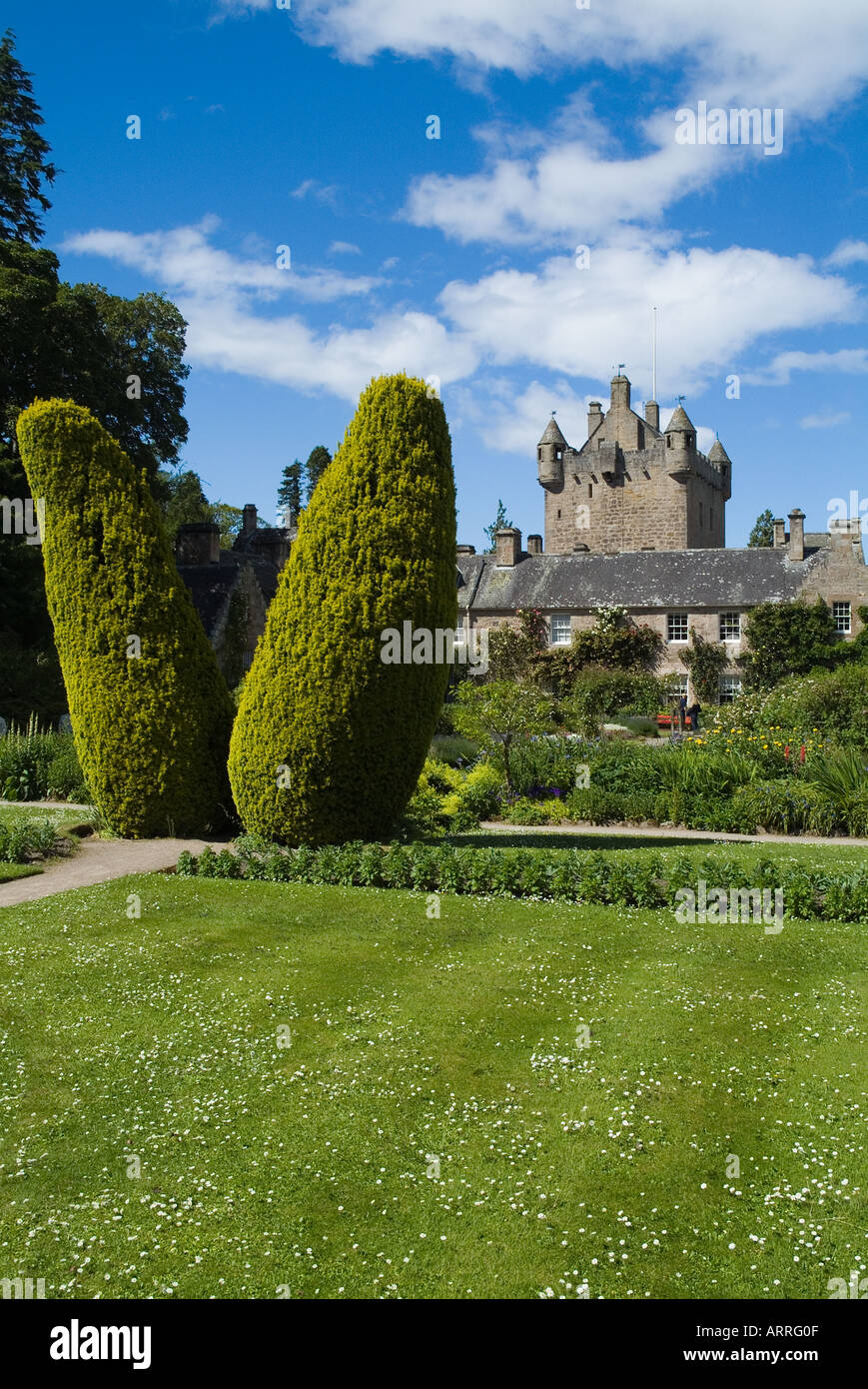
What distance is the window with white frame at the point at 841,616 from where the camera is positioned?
38750 millimetres

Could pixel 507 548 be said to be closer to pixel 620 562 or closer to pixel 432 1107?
pixel 620 562

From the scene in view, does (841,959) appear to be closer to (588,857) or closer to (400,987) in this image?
(588,857)

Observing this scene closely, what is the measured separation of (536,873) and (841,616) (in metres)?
33.1

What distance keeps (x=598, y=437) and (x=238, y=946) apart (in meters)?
53.5

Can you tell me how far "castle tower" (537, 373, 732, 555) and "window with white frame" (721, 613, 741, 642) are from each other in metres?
15.4

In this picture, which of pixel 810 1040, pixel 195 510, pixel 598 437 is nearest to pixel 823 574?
pixel 598 437

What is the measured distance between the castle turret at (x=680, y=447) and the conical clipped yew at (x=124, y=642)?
45.9 meters

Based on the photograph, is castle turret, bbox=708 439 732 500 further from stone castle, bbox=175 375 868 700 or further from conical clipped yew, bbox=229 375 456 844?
conical clipped yew, bbox=229 375 456 844

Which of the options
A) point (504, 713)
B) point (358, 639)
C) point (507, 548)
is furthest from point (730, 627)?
point (358, 639)

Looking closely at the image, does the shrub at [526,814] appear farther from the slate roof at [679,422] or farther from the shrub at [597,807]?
the slate roof at [679,422]

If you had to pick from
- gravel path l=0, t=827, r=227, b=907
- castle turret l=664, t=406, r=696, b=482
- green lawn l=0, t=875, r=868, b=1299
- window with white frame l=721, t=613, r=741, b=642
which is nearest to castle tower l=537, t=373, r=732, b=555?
castle turret l=664, t=406, r=696, b=482

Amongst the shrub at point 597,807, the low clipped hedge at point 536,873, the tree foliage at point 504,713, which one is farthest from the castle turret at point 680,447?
the low clipped hedge at point 536,873

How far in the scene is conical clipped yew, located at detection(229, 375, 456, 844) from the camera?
10844mm
